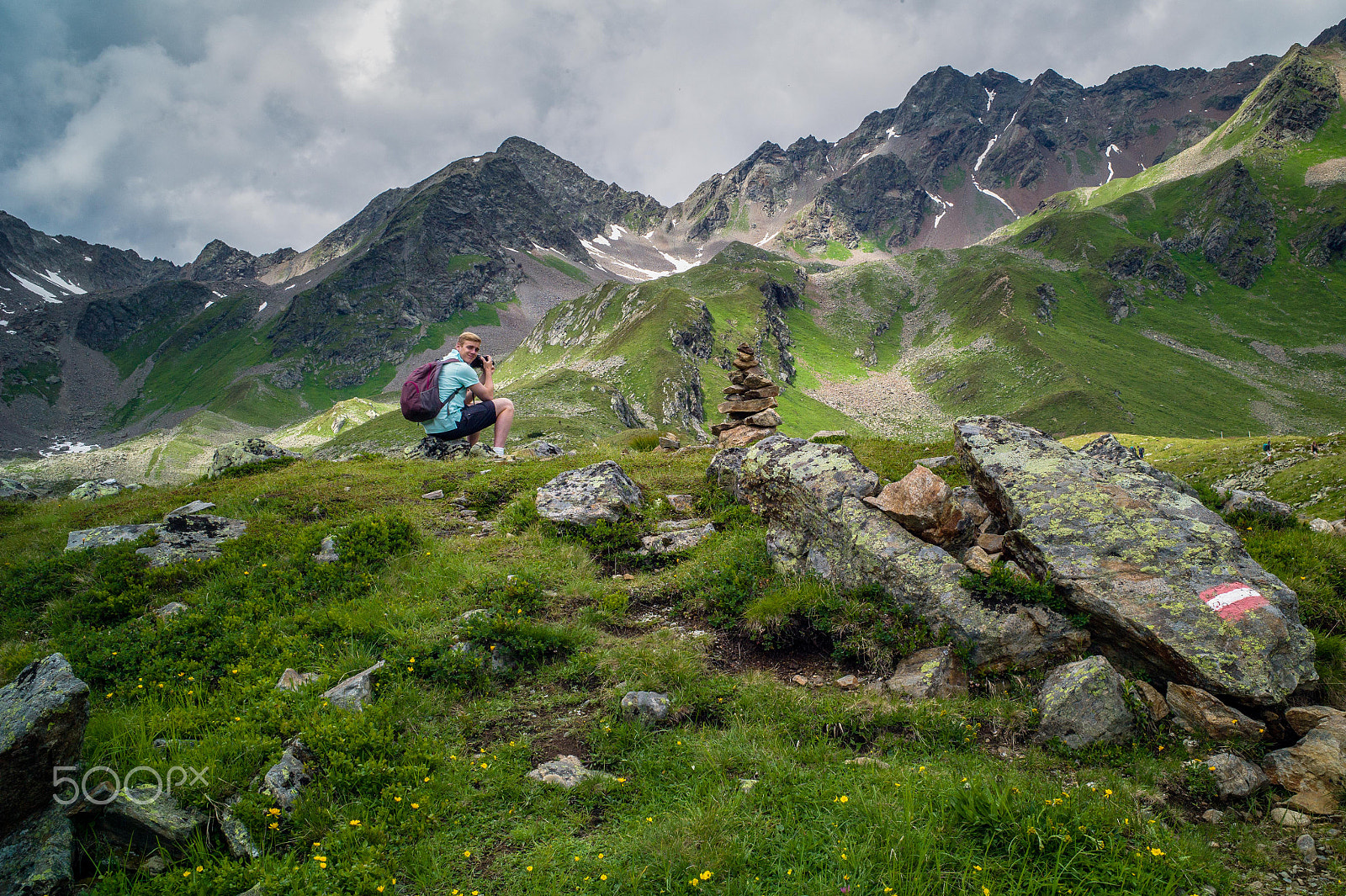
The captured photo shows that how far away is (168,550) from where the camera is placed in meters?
10.7

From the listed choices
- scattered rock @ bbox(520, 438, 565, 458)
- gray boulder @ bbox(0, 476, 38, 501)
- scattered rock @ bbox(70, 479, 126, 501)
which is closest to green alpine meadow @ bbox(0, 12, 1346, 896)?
scattered rock @ bbox(70, 479, 126, 501)

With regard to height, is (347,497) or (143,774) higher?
(347,497)

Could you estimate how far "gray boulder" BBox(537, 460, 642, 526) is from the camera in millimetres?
12922

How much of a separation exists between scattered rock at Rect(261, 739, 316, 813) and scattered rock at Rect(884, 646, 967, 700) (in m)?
7.31

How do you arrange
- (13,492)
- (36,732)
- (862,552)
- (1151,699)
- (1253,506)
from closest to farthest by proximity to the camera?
(36,732)
(1151,699)
(862,552)
(1253,506)
(13,492)

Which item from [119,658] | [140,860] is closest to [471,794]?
[140,860]

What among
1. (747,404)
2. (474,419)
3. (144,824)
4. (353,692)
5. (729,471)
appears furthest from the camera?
(747,404)

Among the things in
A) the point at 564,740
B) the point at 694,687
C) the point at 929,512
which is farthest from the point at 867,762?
the point at 929,512

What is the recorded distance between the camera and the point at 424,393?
1714 centimetres

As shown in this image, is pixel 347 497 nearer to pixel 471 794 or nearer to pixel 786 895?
pixel 471 794

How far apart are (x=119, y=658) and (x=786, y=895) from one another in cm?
968

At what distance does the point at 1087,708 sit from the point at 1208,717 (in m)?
1.30
